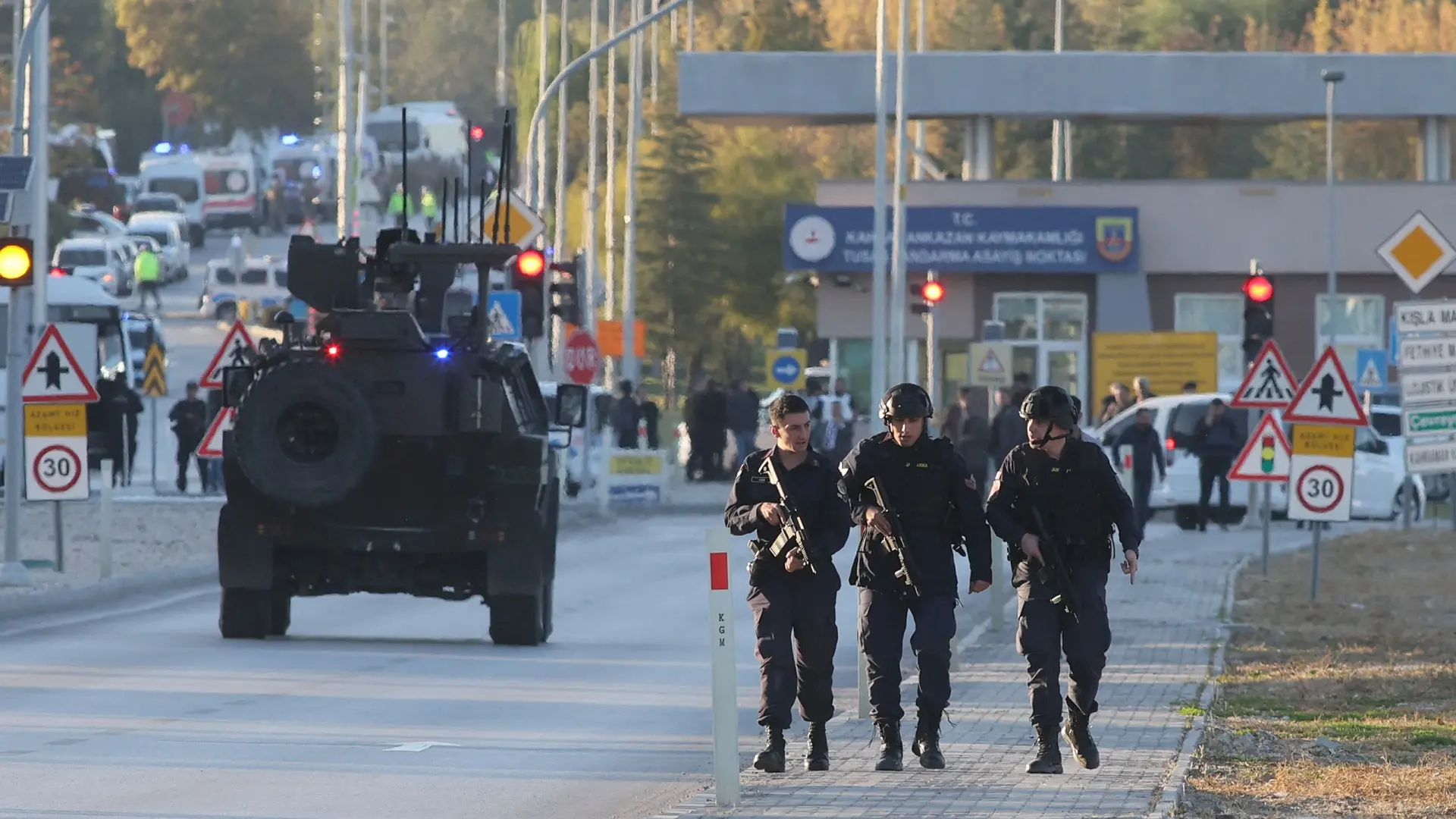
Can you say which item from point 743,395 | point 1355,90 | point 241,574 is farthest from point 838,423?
point 241,574

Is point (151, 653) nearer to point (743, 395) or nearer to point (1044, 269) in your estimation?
point (743, 395)

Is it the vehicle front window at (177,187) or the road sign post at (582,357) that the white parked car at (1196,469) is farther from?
the vehicle front window at (177,187)

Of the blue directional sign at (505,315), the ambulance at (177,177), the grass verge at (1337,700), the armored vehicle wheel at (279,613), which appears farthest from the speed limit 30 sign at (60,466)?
the ambulance at (177,177)

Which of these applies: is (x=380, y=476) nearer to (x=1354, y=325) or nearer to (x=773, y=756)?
(x=773, y=756)

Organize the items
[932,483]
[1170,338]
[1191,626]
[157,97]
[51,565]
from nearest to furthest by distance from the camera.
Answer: [932,483]
[1191,626]
[51,565]
[1170,338]
[157,97]

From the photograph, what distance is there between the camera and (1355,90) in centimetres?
5456

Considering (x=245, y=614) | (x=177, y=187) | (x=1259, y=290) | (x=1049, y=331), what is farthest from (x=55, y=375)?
(x=177, y=187)

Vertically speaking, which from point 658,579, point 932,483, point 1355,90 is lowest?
point 658,579

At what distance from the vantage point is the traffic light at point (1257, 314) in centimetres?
3195

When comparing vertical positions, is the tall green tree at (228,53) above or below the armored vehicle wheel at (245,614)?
above

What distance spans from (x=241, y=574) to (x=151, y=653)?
0.95 m

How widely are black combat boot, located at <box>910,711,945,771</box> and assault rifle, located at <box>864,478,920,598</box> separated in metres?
0.53

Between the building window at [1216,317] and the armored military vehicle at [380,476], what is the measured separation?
36447mm

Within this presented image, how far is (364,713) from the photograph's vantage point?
14508 millimetres
